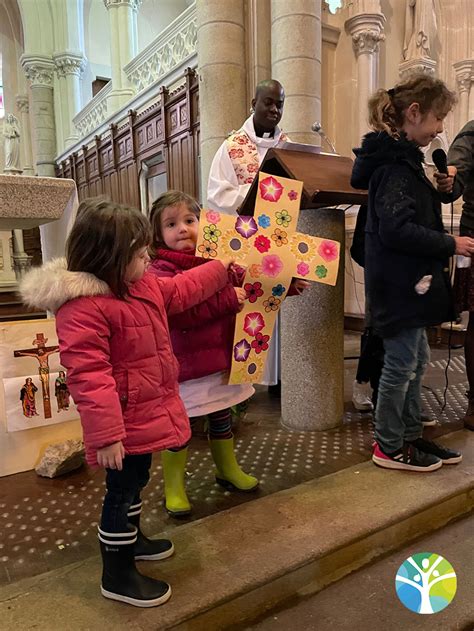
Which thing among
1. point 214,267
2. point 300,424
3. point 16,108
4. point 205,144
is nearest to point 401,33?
point 205,144

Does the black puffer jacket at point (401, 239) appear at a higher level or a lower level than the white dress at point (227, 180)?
lower

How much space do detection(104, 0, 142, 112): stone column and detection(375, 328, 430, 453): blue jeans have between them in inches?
366

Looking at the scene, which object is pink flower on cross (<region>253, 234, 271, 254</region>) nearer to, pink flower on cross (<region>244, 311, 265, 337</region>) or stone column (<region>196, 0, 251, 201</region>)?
pink flower on cross (<region>244, 311, 265, 337</region>)

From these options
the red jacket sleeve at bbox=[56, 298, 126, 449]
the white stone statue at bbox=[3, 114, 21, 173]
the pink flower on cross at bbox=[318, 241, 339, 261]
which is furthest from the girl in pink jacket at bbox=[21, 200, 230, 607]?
the white stone statue at bbox=[3, 114, 21, 173]

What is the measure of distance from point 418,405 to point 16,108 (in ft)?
57.5

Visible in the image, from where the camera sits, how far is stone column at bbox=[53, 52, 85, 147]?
13.3 metres

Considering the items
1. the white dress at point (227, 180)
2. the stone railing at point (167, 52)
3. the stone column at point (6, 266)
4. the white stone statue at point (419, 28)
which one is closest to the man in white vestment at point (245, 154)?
the white dress at point (227, 180)

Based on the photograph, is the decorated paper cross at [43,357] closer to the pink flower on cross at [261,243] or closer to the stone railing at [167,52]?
the pink flower on cross at [261,243]

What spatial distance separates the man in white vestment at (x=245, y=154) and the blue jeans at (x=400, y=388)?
1287 mm

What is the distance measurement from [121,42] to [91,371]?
1040 centimetres

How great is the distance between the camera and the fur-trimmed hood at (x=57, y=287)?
1321 millimetres

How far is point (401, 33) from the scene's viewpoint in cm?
606

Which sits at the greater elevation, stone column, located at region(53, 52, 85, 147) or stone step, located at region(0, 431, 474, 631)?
stone column, located at region(53, 52, 85, 147)

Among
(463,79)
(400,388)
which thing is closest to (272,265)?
(400,388)
